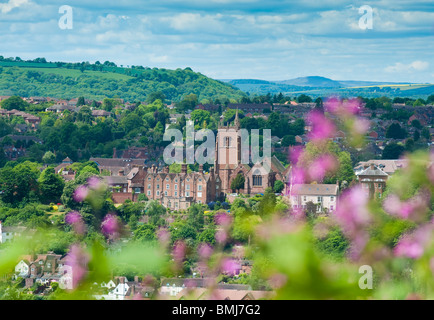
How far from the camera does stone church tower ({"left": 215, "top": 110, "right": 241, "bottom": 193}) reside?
38.2m

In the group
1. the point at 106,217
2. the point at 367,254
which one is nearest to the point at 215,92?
the point at 106,217

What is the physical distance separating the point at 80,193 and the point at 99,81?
74905 mm

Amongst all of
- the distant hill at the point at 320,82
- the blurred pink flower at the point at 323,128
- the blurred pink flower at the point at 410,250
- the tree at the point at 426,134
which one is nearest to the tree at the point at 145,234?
the blurred pink flower at the point at 323,128

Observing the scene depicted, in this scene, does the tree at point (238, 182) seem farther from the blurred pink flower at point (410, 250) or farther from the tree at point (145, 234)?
the blurred pink flower at point (410, 250)

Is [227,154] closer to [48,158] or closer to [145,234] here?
[48,158]

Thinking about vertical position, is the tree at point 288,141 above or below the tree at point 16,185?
above

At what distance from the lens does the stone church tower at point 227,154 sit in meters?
38.2

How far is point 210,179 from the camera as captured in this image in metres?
36.3

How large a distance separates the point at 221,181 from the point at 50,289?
20.5 meters

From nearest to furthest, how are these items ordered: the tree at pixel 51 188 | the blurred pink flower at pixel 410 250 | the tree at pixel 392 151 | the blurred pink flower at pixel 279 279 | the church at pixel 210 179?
the blurred pink flower at pixel 279 279, the blurred pink flower at pixel 410 250, the church at pixel 210 179, the tree at pixel 51 188, the tree at pixel 392 151

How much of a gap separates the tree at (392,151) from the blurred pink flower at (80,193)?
16591 millimetres

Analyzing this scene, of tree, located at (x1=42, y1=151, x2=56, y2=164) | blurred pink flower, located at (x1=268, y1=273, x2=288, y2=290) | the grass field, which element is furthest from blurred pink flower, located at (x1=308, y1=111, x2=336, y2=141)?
the grass field

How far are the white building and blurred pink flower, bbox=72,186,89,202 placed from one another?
854 centimetres

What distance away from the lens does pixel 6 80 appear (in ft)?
337
